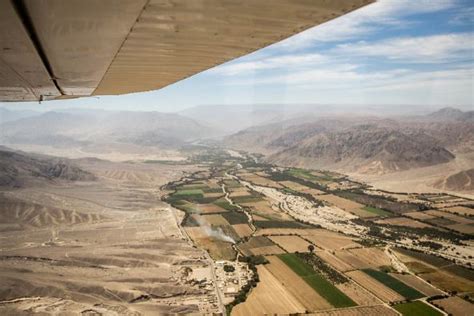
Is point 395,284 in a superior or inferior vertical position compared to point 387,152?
inferior

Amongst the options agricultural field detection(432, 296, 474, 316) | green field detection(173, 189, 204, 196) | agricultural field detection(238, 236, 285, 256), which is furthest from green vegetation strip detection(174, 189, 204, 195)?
agricultural field detection(432, 296, 474, 316)

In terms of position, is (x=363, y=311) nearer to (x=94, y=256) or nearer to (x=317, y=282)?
(x=317, y=282)

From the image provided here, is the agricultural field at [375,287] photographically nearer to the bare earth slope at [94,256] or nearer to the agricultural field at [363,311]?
the agricultural field at [363,311]

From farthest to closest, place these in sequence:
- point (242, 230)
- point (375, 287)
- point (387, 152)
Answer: point (387, 152) < point (242, 230) < point (375, 287)

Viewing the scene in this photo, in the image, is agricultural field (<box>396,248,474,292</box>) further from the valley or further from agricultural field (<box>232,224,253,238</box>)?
agricultural field (<box>232,224,253,238</box>)

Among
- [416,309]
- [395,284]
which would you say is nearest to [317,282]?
[395,284]

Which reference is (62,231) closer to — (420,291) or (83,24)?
(420,291)

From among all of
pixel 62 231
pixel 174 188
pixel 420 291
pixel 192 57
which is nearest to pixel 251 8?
pixel 192 57
